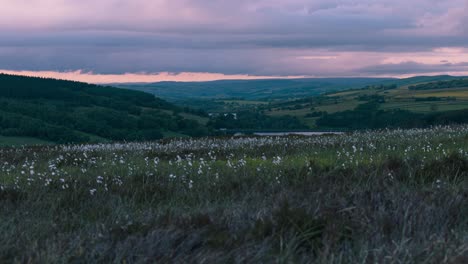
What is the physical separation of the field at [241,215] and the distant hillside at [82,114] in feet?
58.9

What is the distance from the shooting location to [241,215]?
6.81 meters

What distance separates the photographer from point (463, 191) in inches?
308

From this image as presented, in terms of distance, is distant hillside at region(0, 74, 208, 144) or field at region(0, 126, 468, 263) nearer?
field at region(0, 126, 468, 263)

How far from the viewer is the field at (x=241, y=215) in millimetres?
5535

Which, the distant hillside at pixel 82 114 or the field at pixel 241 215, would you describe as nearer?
the field at pixel 241 215

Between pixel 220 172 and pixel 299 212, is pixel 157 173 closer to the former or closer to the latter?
pixel 220 172

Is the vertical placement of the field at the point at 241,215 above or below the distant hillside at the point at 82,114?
above

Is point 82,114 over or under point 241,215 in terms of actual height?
under

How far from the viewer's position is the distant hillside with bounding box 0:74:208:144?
147 feet

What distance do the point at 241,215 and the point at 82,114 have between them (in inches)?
2346

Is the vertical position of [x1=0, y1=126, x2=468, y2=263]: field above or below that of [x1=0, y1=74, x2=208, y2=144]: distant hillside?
above

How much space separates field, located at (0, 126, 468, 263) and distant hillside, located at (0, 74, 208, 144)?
1795 centimetres

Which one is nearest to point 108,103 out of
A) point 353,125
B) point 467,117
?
point 353,125

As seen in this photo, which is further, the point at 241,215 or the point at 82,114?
the point at 82,114
